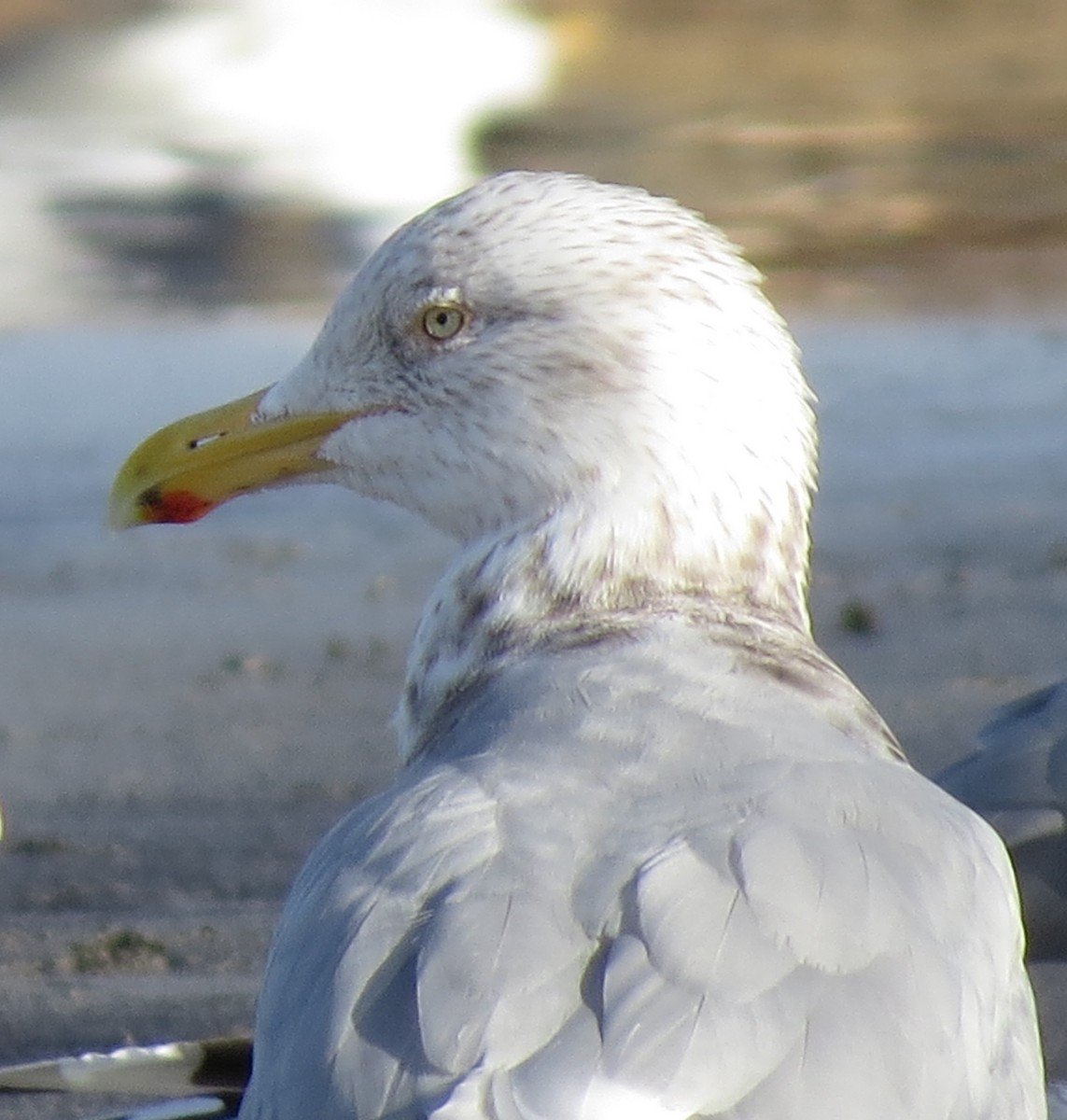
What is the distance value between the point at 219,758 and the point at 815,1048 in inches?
129

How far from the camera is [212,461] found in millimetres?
3633

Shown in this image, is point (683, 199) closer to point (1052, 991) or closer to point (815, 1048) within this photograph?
point (1052, 991)

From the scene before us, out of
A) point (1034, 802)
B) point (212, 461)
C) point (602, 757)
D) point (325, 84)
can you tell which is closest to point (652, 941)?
point (602, 757)

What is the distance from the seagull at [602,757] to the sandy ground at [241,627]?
3.04 feet

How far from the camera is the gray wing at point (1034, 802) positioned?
386 cm

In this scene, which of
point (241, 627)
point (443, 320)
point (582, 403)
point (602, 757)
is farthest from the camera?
point (241, 627)

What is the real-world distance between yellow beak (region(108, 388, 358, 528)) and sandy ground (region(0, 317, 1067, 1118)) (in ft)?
2.71

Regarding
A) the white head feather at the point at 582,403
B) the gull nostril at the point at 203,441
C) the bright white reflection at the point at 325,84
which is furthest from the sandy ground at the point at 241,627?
the bright white reflection at the point at 325,84

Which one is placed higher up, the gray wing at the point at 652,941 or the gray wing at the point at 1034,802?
the gray wing at the point at 652,941

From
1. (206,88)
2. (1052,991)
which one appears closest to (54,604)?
(1052,991)

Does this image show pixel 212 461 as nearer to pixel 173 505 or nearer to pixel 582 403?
pixel 173 505

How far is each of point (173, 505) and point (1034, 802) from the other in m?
1.38

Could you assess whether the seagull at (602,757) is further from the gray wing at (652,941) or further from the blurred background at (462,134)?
the blurred background at (462,134)

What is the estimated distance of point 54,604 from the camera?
712cm
